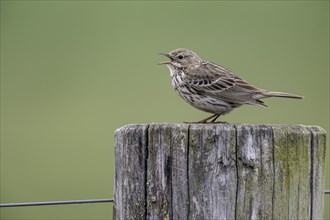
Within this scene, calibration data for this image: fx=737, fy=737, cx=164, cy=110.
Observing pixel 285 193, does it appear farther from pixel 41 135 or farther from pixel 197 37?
pixel 197 37

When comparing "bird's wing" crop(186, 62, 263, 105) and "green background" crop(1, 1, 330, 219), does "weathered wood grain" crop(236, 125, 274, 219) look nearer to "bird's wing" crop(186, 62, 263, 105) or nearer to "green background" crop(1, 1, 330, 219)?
"bird's wing" crop(186, 62, 263, 105)

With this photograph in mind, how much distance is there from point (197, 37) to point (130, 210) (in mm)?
12241

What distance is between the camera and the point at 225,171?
4.45 m

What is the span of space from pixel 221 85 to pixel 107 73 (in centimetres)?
778

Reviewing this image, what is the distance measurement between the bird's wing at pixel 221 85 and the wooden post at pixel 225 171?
3.18m

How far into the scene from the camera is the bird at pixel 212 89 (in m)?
7.84

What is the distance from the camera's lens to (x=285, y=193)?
4.50m

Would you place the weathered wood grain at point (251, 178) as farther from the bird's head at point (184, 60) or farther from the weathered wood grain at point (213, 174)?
the bird's head at point (184, 60)

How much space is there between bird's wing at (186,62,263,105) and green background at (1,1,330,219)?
3.86 meters

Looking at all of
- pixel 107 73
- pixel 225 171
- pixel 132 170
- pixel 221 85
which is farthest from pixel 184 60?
pixel 107 73

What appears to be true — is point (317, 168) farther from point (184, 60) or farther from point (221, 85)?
point (184, 60)

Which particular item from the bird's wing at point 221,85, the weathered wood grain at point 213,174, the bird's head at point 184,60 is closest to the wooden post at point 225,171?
the weathered wood grain at point 213,174

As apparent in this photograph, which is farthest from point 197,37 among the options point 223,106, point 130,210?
point 130,210

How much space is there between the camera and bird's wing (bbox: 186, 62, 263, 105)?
7.88 m
